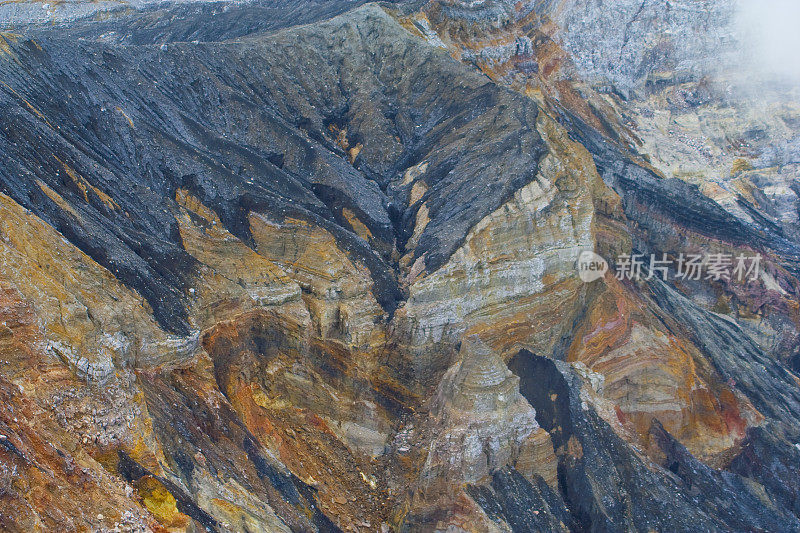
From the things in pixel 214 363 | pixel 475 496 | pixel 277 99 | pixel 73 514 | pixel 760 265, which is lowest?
pixel 760 265

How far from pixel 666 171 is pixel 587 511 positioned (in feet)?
108

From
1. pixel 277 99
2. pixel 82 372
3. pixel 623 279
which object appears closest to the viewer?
pixel 82 372

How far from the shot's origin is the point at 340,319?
92.8 ft

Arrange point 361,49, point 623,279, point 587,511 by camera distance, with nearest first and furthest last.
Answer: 1. point 587,511
2. point 623,279
3. point 361,49

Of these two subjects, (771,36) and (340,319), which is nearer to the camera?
(340,319)

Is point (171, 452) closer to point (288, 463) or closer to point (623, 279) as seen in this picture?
point (288, 463)

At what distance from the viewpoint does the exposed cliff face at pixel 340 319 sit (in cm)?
2005

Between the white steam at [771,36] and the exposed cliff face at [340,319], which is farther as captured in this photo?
the white steam at [771,36]

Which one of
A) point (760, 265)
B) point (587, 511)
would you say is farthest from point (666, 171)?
point (587, 511)

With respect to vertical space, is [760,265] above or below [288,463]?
below

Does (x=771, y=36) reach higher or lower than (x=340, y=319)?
higher

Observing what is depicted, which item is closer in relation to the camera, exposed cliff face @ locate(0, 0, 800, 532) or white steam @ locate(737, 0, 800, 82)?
exposed cliff face @ locate(0, 0, 800, 532)

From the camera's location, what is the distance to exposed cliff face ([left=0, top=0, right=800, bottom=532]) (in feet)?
65.8

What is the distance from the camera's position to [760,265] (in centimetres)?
4341
